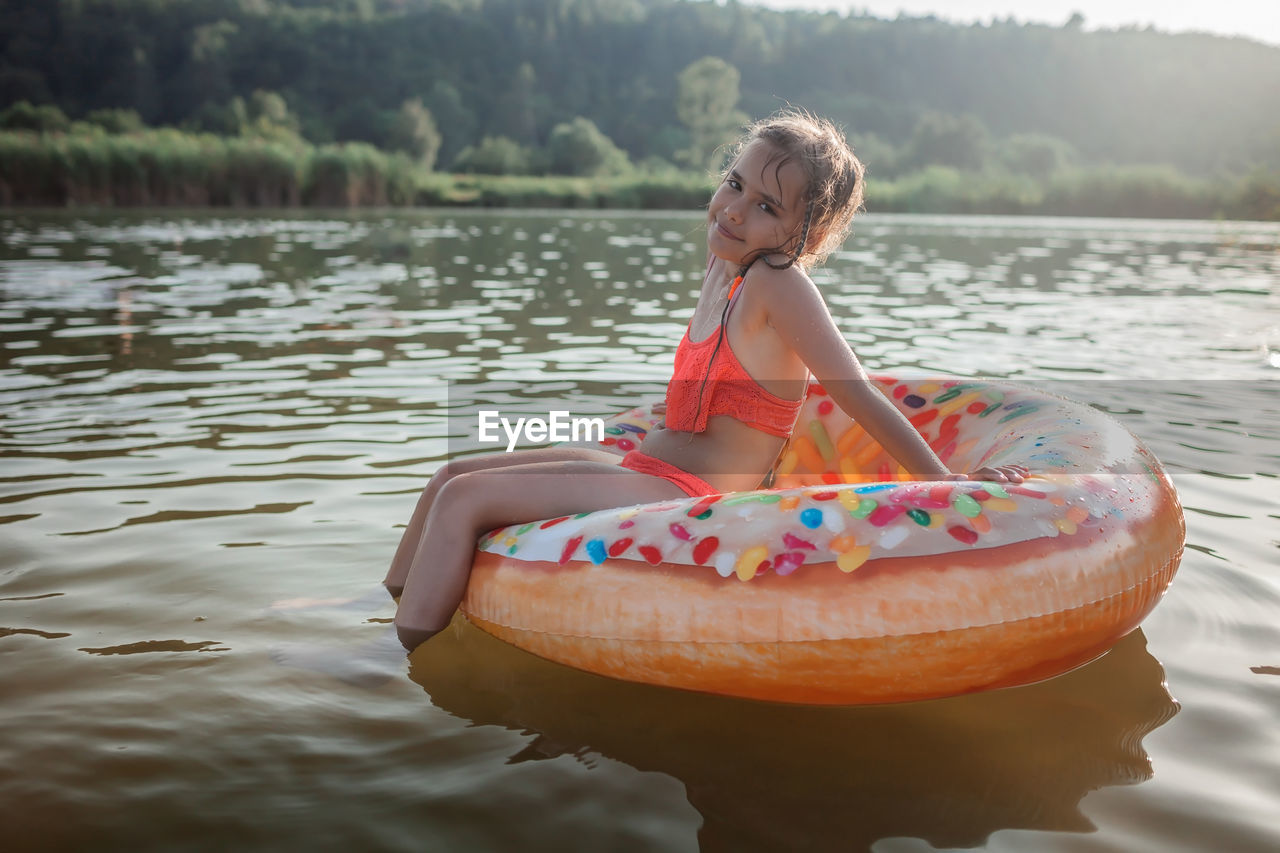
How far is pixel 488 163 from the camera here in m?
46.5

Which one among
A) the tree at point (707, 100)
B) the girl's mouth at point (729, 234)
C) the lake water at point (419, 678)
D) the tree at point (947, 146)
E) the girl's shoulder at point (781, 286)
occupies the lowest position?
the lake water at point (419, 678)

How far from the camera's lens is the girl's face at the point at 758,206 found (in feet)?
8.03

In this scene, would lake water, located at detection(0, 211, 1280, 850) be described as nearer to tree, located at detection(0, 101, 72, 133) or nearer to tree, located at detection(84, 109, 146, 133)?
tree, located at detection(0, 101, 72, 133)

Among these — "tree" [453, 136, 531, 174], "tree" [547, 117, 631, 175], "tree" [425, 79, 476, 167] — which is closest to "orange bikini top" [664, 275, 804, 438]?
"tree" [453, 136, 531, 174]

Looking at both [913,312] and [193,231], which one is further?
[193,231]

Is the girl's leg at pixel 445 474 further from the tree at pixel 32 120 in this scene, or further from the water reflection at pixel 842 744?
the tree at pixel 32 120

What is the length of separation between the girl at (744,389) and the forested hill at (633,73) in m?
49.0

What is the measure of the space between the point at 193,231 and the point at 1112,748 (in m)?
16.6

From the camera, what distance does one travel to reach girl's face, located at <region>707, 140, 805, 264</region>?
245 centimetres

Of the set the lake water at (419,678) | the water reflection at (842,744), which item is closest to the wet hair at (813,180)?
the water reflection at (842,744)

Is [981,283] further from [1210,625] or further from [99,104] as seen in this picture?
[99,104]

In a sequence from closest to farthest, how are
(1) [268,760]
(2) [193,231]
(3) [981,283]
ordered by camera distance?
(1) [268,760], (3) [981,283], (2) [193,231]

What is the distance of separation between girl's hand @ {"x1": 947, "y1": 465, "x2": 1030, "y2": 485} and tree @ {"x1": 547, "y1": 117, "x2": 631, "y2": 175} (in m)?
47.4

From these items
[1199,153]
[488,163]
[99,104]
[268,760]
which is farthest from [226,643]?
[1199,153]
